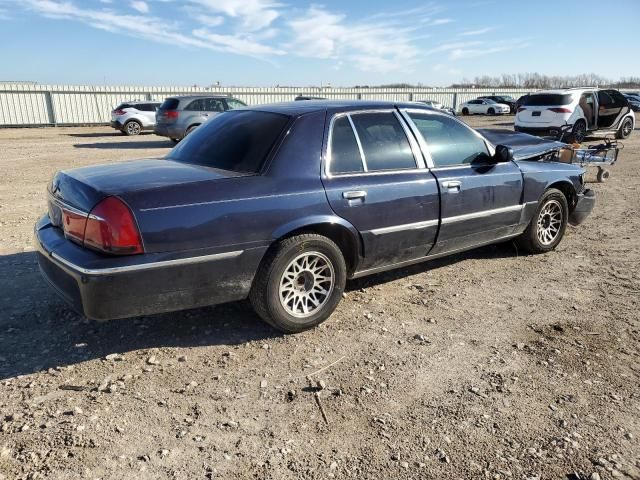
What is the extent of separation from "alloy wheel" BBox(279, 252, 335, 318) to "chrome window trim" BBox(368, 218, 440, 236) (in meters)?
0.49

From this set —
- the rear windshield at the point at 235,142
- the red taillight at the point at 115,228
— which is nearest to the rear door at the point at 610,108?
the rear windshield at the point at 235,142

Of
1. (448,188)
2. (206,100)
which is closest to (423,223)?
(448,188)

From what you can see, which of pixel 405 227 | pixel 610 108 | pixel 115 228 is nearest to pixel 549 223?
pixel 405 227

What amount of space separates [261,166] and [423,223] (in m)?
1.49

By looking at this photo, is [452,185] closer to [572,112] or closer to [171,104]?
[572,112]

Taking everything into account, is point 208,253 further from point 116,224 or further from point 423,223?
point 423,223

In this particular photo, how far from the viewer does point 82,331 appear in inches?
149

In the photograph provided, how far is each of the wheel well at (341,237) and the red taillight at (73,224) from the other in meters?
1.22

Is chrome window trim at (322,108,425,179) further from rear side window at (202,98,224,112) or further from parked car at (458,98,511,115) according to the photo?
parked car at (458,98,511,115)

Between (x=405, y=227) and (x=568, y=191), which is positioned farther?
(x=568, y=191)

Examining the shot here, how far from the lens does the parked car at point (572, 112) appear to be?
16.0m

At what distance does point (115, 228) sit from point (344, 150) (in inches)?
70.3

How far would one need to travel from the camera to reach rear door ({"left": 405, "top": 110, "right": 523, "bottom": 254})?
14.7ft

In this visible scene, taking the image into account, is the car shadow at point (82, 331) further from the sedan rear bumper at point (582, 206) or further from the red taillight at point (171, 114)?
the red taillight at point (171, 114)
